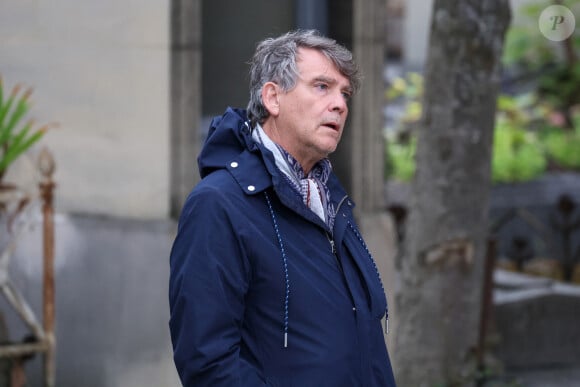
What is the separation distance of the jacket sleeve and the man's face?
28 cm

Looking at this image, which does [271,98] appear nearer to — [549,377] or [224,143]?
[224,143]

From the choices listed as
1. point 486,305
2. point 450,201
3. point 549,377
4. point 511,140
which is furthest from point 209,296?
point 511,140

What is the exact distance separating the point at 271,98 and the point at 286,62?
10 cm

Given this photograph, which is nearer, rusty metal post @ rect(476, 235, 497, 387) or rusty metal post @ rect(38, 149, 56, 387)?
rusty metal post @ rect(38, 149, 56, 387)

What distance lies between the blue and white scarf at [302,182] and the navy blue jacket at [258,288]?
31 millimetres

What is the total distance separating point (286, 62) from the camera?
319cm

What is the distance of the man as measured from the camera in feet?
9.69

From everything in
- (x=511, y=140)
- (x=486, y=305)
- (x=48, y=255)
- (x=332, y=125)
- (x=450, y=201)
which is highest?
(x=332, y=125)

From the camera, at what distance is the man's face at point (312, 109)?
10.3ft

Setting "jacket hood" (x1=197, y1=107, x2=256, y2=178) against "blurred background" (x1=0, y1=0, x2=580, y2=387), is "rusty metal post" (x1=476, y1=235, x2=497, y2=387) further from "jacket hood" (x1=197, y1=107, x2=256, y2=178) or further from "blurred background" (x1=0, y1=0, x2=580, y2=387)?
"jacket hood" (x1=197, y1=107, x2=256, y2=178)

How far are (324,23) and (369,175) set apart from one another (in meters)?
0.98

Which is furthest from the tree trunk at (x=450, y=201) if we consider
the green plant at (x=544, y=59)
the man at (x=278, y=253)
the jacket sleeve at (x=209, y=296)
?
the green plant at (x=544, y=59)

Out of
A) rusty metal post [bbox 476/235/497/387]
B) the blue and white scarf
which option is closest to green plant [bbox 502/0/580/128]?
rusty metal post [bbox 476/235/497/387]

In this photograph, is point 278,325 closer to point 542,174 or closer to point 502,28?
point 502,28
